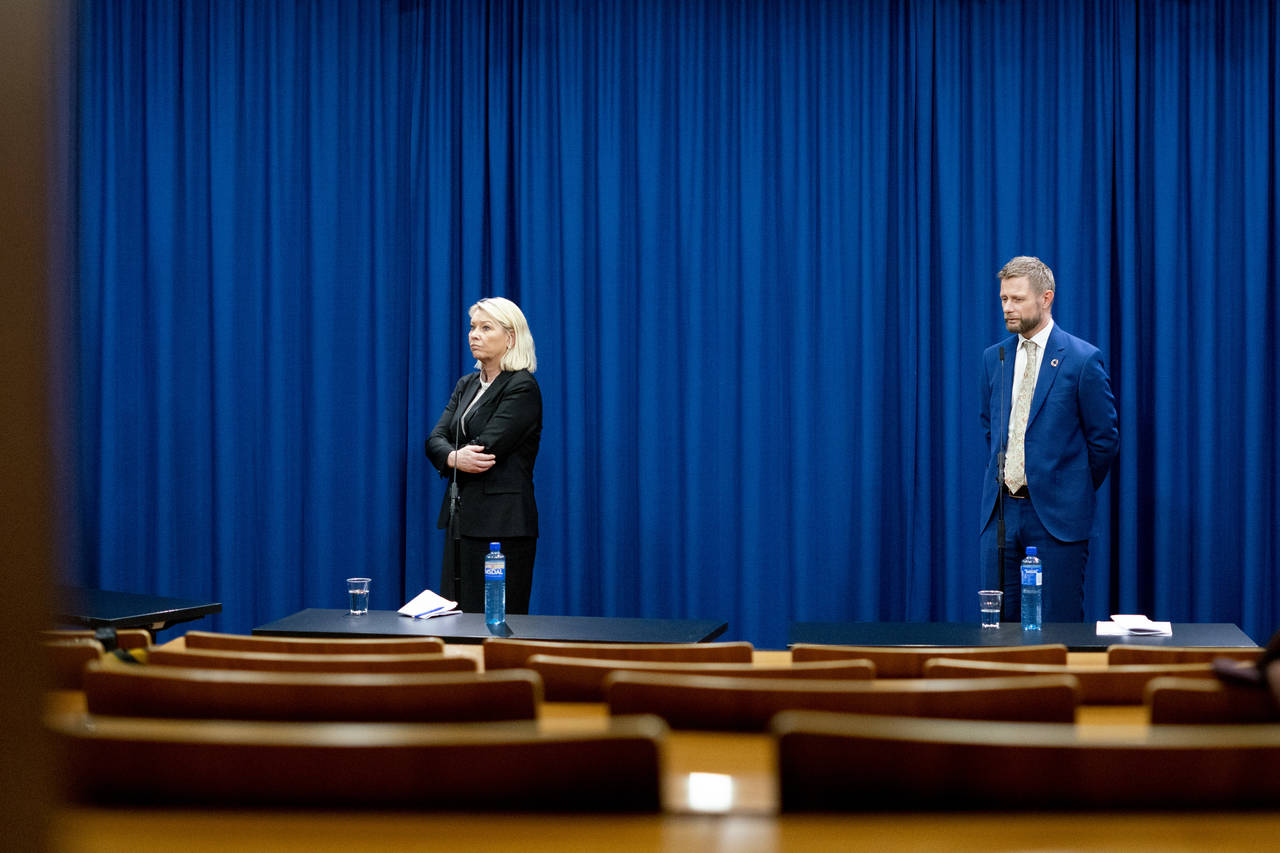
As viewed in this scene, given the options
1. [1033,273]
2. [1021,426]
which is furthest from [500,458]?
[1033,273]

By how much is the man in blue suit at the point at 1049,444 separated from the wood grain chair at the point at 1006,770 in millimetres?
3430

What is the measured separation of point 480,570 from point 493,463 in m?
0.49

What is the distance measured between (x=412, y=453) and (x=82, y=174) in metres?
2.65

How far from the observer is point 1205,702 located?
5.08 ft

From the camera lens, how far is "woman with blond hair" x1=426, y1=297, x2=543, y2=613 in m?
4.61

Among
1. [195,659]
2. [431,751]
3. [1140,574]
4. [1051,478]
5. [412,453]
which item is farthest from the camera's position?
[412,453]

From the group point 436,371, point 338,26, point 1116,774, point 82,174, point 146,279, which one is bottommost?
point 1116,774

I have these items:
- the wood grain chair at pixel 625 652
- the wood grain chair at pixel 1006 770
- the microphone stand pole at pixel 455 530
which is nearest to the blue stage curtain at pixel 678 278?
the microphone stand pole at pixel 455 530

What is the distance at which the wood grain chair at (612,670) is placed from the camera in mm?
1937

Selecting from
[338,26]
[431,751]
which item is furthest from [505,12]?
[431,751]

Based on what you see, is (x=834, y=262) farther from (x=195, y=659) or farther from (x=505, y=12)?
(x=195, y=659)

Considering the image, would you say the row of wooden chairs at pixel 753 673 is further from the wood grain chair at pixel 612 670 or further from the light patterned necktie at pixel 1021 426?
the light patterned necktie at pixel 1021 426

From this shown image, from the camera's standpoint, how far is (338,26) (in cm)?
652

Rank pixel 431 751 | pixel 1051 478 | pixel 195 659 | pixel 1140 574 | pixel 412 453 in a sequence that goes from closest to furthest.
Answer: pixel 431 751 → pixel 195 659 → pixel 1051 478 → pixel 1140 574 → pixel 412 453
